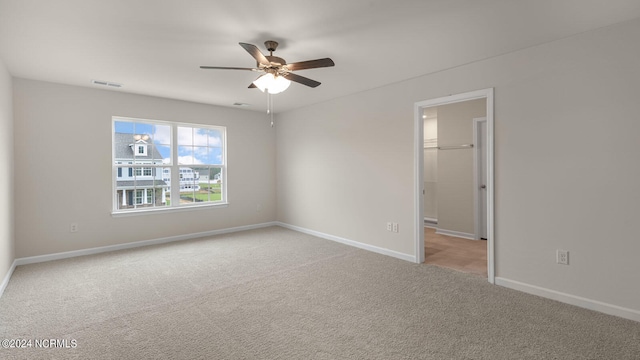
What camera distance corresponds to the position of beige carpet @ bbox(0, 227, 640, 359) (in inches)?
84.7

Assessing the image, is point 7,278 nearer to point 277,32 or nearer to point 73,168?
point 73,168

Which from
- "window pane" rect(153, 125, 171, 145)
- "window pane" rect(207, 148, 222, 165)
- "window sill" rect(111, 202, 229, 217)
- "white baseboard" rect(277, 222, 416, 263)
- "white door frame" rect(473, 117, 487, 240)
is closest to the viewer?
"white baseboard" rect(277, 222, 416, 263)

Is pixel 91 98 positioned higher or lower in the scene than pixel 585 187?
higher

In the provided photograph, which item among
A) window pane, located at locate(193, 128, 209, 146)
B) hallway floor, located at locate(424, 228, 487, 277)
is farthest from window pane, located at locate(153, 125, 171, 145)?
hallway floor, located at locate(424, 228, 487, 277)

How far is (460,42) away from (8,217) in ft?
17.6

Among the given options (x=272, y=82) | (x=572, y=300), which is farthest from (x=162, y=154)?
(x=572, y=300)

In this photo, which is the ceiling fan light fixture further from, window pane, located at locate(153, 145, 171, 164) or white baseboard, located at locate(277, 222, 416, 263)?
window pane, located at locate(153, 145, 171, 164)

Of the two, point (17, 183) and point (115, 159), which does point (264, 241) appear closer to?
point (115, 159)

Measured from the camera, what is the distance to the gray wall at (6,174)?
328cm

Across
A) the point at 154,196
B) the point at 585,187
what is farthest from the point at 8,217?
the point at 585,187

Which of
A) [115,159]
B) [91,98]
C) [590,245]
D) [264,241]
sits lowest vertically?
[264,241]

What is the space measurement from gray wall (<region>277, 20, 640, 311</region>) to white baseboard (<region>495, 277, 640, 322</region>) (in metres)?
0.04

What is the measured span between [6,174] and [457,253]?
5.88 m

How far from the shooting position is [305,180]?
5926 millimetres
